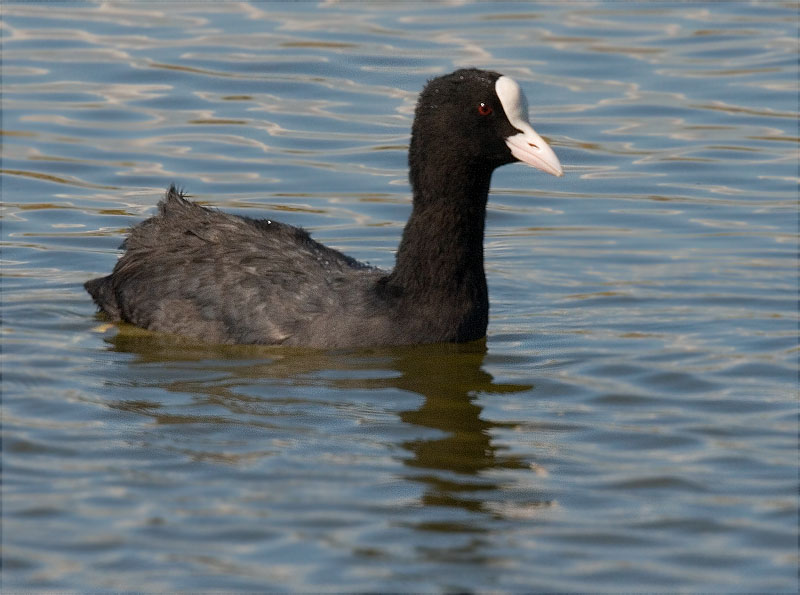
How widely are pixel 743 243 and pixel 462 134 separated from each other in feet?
10.3

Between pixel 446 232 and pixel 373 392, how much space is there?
3.66ft

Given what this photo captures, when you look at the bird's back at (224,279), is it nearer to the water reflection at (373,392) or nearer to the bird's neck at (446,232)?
the water reflection at (373,392)

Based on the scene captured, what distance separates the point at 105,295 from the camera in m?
9.73

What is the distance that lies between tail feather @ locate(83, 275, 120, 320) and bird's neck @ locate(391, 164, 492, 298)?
1701 mm

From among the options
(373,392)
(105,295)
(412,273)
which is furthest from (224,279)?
(373,392)

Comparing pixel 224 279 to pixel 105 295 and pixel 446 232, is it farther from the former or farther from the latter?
pixel 446 232

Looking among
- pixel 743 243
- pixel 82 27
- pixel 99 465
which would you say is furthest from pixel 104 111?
pixel 99 465

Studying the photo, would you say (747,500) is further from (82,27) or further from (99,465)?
(82,27)

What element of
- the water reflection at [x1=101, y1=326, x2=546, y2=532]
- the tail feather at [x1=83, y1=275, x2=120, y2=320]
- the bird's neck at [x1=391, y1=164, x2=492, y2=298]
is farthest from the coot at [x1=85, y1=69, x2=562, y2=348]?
the tail feather at [x1=83, y1=275, x2=120, y2=320]

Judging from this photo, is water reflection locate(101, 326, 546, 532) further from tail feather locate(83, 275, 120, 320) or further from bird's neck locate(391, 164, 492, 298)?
bird's neck locate(391, 164, 492, 298)

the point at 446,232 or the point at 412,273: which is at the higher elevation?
the point at 446,232

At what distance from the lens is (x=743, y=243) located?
11312 millimetres

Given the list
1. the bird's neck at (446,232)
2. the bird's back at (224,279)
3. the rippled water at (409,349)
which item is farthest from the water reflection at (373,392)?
the bird's neck at (446,232)

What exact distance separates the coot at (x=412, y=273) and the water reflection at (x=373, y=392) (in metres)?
0.11
